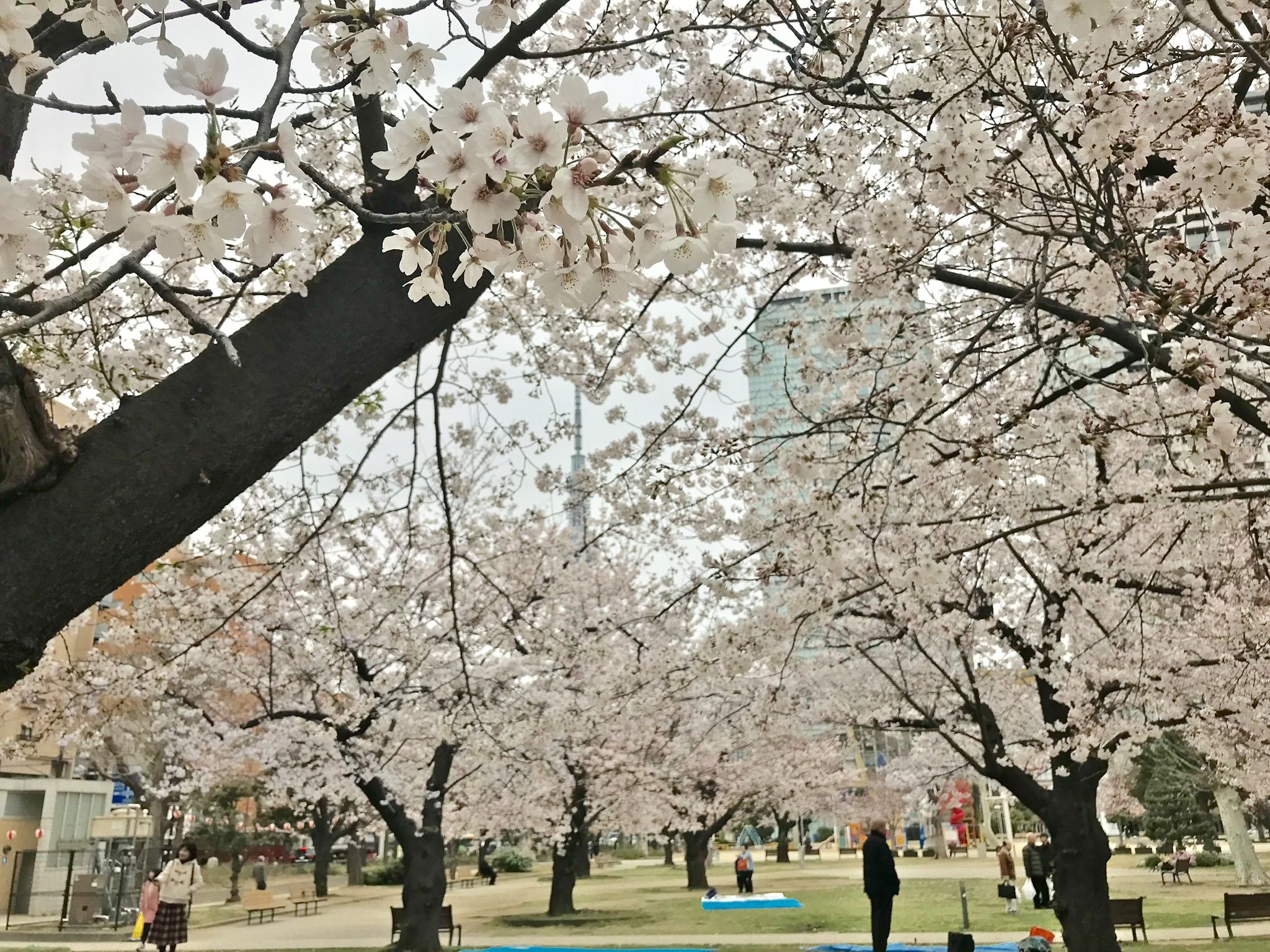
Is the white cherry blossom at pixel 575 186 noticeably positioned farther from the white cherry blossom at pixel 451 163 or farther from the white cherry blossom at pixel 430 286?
the white cherry blossom at pixel 430 286

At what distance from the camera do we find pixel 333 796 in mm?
15797

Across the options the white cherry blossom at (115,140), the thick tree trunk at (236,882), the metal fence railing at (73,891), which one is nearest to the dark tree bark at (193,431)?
the white cherry blossom at (115,140)

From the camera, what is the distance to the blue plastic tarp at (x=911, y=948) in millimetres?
9648

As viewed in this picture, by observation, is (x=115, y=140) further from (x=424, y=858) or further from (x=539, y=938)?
(x=539, y=938)

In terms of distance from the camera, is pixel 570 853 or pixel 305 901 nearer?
pixel 570 853

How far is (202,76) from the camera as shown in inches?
48.8

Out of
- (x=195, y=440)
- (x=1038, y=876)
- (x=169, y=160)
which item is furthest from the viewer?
(x=1038, y=876)

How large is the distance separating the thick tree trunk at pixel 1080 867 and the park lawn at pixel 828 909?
465 cm

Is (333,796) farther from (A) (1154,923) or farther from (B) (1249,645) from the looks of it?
(B) (1249,645)

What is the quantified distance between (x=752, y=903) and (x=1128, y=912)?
7.46 m

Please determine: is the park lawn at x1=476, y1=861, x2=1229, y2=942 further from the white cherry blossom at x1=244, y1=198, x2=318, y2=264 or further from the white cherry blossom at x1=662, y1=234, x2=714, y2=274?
the white cherry blossom at x1=244, y1=198, x2=318, y2=264

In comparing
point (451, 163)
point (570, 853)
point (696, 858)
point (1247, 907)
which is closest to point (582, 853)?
point (696, 858)

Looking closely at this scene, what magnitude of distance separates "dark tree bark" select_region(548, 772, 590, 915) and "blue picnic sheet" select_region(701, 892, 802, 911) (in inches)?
99.2

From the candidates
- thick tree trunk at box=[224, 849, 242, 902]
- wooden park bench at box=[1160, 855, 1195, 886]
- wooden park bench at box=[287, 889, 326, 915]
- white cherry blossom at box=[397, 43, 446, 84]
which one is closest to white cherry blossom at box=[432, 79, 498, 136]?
white cherry blossom at box=[397, 43, 446, 84]
